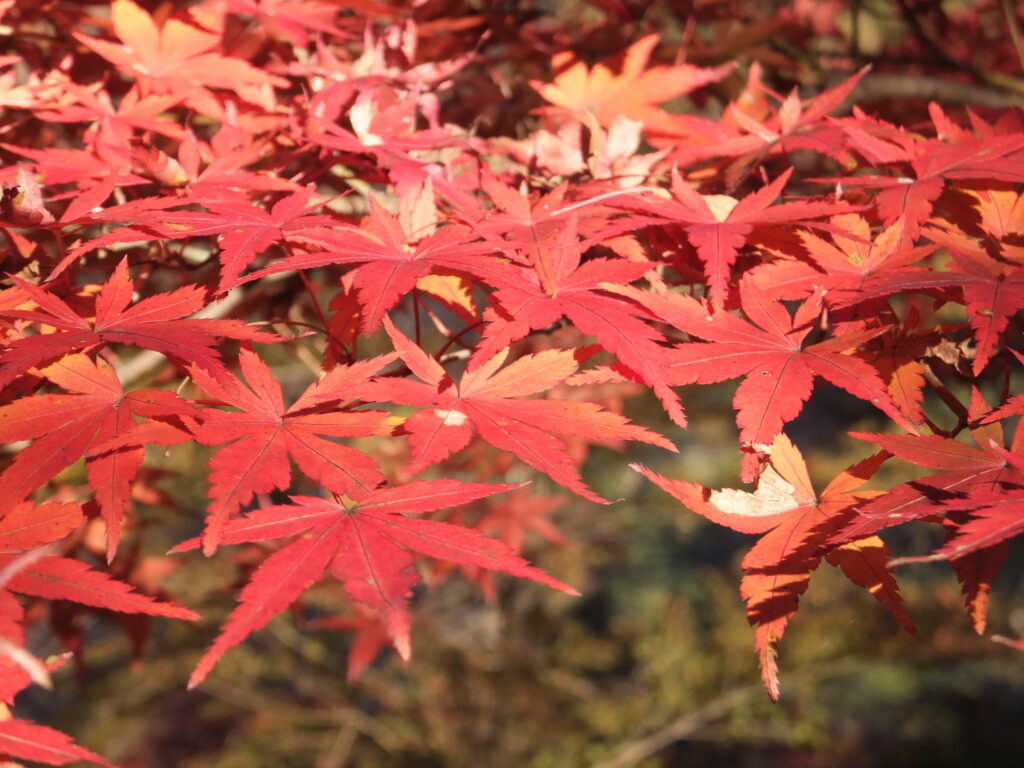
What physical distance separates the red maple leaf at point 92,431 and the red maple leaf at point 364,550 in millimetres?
90

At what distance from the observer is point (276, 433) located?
674 mm

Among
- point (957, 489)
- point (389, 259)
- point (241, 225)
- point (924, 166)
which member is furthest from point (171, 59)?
point (957, 489)

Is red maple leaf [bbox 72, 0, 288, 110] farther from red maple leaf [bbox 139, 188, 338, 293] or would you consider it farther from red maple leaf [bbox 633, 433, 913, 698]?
red maple leaf [bbox 633, 433, 913, 698]

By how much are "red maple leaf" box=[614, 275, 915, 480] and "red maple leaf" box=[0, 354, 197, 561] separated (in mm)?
411

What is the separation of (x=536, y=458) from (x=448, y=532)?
3.8 inches

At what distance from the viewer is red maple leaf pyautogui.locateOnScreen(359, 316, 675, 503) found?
0.65m

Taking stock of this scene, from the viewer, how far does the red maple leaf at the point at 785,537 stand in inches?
24.9

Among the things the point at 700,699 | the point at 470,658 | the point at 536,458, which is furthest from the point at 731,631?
the point at 536,458

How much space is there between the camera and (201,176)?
931mm

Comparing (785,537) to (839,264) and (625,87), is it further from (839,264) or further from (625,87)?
(625,87)

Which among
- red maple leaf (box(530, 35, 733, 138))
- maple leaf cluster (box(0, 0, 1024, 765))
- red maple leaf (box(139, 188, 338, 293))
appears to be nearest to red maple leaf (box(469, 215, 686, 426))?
maple leaf cluster (box(0, 0, 1024, 765))

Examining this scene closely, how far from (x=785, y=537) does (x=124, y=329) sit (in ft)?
1.98

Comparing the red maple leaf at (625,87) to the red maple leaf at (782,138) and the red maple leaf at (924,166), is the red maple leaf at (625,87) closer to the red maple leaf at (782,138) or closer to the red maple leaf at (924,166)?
the red maple leaf at (782,138)

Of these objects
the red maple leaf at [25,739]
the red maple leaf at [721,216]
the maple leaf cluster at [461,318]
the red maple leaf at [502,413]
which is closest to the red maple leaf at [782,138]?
the maple leaf cluster at [461,318]
